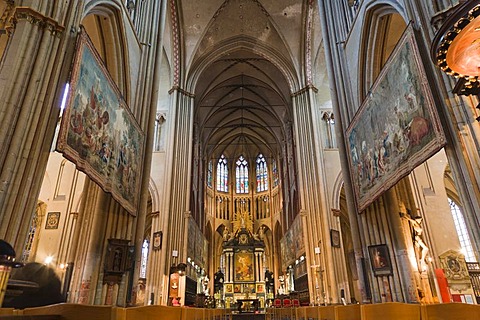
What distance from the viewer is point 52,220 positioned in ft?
44.4

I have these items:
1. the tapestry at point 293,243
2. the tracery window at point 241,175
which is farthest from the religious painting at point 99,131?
the tracery window at point 241,175

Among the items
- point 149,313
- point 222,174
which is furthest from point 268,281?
point 149,313

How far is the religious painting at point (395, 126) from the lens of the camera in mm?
5496

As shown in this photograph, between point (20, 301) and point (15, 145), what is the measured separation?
4574 mm

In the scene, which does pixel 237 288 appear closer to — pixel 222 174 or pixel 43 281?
pixel 222 174

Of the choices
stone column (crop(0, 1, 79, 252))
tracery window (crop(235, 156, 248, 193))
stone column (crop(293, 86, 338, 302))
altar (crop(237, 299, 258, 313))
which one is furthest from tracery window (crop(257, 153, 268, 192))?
stone column (crop(0, 1, 79, 252))

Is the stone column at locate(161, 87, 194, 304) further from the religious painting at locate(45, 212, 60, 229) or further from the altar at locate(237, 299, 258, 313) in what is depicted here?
the altar at locate(237, 299, 258, 313)

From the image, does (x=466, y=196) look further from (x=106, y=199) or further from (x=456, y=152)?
(x=106, y=199)

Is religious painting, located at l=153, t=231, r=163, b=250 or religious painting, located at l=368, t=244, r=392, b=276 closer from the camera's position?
religious painting, located at l=368, t=244, r=392, b=276

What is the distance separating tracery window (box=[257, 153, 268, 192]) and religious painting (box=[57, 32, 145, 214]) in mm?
27919

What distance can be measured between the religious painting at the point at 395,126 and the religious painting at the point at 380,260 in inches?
43.0

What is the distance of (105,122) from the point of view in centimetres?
701

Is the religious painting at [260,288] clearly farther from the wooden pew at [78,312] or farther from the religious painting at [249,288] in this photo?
the wooden pew at [78,312]

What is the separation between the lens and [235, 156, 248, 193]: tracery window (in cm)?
3697
